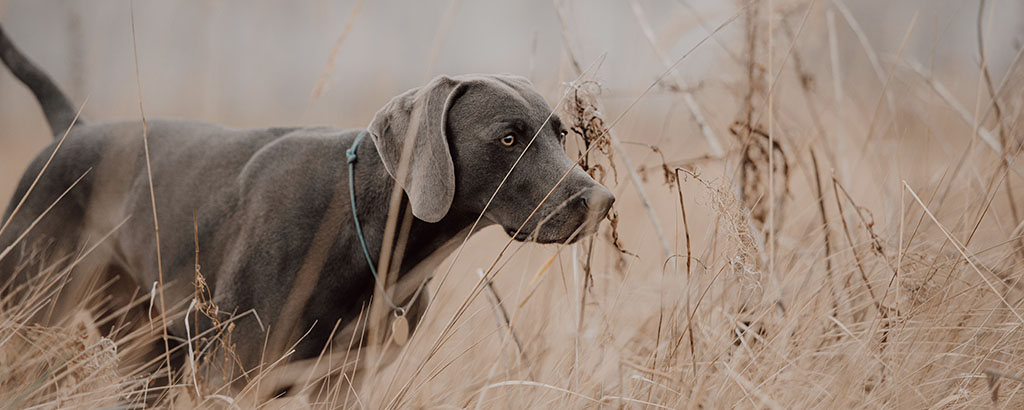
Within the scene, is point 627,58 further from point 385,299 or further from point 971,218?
point 385,299

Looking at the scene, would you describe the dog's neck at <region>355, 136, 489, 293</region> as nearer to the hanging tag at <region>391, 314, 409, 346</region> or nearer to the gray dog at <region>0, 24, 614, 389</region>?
the gray dog at <region>0, 24, 614, 389</region>

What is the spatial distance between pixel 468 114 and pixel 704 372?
897mm

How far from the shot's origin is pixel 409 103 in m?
2.00

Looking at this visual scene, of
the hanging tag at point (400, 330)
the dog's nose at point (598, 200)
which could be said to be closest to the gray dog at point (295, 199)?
the dog's nose at point (598, 200)

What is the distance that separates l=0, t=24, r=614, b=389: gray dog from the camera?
1.91 meters

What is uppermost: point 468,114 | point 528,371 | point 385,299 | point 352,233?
point 468,114

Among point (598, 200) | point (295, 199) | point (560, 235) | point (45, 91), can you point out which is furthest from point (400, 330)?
point (45, 91)

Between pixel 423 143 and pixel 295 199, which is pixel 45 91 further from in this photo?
pixel 423 143

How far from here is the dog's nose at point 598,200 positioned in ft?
5.69

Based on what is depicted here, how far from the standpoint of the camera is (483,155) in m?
1.94

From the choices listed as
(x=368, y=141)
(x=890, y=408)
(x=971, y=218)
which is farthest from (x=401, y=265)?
(x=971, y=218)

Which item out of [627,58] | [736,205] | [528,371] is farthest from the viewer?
[627,58]

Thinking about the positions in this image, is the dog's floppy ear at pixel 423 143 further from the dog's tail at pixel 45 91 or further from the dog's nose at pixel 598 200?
the dog's tail at pixel 45 91

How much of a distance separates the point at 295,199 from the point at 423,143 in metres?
0.52
